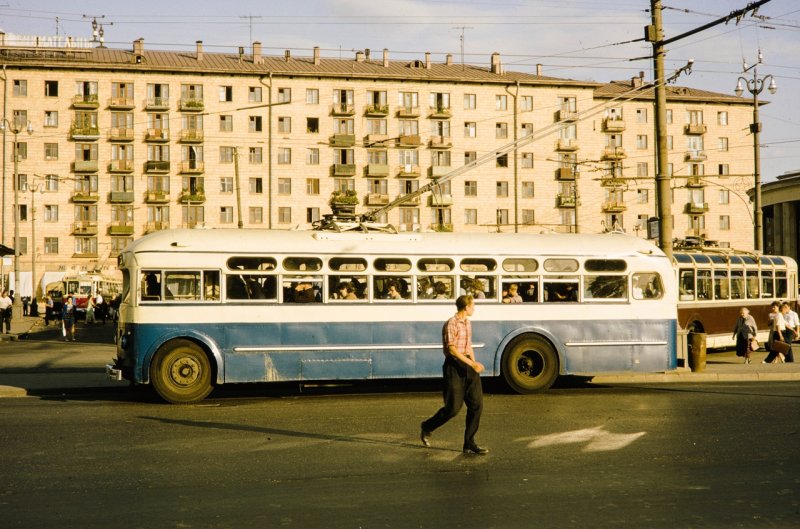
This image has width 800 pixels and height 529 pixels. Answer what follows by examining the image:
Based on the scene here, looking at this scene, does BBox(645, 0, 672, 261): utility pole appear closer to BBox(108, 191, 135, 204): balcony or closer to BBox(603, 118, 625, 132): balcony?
BBox(108, 191, 135, 204): balcony

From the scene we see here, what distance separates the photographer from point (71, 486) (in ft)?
27.6

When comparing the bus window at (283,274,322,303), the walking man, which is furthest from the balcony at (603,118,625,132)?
the walking man

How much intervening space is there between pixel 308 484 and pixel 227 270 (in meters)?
7.13

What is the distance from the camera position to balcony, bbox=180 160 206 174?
76.3m

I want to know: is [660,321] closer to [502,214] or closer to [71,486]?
[71,486]

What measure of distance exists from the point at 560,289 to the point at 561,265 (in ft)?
1.42

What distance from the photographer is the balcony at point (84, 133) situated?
76000mm

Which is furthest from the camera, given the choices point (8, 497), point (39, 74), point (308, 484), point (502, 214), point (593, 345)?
point (502, 214)

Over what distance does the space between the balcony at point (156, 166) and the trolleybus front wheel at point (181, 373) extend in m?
64.4

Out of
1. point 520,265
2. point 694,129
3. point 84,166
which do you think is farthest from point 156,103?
point 520,265

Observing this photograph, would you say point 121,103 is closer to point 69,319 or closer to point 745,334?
point 69,319

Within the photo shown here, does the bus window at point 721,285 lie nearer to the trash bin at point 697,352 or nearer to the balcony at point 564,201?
the trash bin at point 697,352

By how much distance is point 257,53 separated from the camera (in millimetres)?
79188

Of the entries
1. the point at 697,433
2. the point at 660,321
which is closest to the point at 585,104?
the point at 660,321
